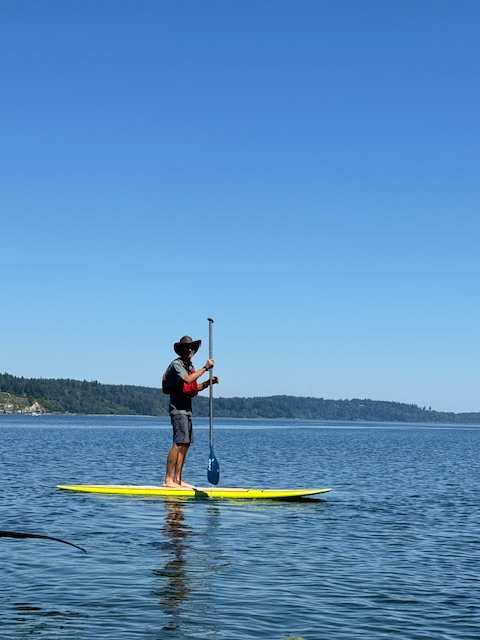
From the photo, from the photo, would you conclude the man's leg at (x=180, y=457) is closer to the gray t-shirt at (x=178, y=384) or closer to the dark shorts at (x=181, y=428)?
the dark shorts at (x=181, y=428)

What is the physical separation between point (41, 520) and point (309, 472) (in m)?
24.3

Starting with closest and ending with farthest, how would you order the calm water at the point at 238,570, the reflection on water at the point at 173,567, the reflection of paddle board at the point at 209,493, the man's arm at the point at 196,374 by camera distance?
the calm water at the point at 238,570, the reflection on water at the point at 173,567, the man's arm at the point at 196,374, the reflection of paddle board at the point at 209,493

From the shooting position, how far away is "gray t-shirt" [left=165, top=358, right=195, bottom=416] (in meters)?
21.1

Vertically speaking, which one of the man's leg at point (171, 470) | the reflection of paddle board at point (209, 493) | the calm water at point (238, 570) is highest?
the man's leg at point (171, 470)

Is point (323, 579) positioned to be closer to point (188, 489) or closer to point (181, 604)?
point (181, 604)

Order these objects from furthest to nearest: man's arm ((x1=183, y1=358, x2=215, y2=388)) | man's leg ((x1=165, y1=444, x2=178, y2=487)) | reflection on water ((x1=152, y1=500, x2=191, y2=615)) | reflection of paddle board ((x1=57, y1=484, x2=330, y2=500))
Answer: reflection of paddle board ((x1=57, y1=484, x2=330, y2=500))
man's leg ((x1=165, y1=444, x2=178, y2=487))
man's arm ((x1=183, y1=358, x2=215, y2=388))
reflection on water ((x1=152, y1=500, x2=191, y2=615))

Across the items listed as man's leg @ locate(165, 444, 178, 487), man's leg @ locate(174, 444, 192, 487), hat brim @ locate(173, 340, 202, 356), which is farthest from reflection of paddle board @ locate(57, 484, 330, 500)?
hat brim @ locate(173, 340, 202, 356)

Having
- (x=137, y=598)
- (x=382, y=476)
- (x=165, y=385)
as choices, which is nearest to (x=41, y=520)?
(x=165, y=385)

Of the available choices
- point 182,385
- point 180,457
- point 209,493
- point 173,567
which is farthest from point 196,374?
point 173,567

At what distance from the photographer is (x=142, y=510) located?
68.3 feet

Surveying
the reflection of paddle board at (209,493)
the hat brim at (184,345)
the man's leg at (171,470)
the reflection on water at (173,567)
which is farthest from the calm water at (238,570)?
the hat brim at (184,345)

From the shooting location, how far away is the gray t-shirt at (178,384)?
69.4ft

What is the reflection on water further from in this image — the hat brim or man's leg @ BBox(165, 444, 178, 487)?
the hat brim

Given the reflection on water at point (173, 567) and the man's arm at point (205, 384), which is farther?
the man's arm at point (205, 384)
